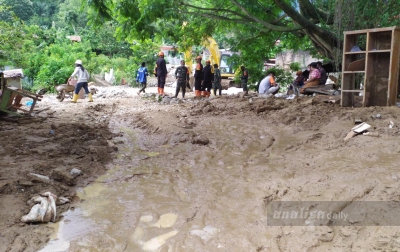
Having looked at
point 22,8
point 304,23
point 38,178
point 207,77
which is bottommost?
point 38,178

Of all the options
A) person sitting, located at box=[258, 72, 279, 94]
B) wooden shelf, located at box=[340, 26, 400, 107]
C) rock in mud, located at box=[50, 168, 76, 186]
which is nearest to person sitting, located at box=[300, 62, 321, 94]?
person sitting, located at box=[258, 72, 279, 94]

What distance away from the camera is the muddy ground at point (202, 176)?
320cm

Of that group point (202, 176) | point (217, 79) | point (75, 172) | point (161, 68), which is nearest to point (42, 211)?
point (75, 172)

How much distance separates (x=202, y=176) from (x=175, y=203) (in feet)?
3.22

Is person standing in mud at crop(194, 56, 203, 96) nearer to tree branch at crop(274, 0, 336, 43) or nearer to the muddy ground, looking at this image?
tree branch at crop(274, 0, 336, 43)

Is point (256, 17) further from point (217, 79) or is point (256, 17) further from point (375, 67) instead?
point (217, 79)

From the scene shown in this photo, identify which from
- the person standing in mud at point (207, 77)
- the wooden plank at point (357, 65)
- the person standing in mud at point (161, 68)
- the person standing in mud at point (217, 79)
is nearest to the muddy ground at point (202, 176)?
the wooden plank at point (357, 65)

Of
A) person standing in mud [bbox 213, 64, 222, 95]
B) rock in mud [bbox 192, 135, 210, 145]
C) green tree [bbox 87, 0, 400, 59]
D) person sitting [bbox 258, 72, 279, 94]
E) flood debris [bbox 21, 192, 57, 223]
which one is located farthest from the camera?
person standing in mud [bbox 213, 64, 222, 95]

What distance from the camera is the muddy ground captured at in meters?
3.20

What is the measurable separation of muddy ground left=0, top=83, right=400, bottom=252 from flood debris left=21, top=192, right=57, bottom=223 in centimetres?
8

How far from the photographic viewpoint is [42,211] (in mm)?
3488

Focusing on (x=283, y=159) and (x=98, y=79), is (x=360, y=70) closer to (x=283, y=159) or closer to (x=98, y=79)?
(x=283, y=159)

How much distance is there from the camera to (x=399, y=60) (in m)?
6.98

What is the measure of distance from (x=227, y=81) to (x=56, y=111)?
1280 centimetres
